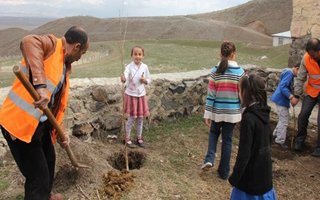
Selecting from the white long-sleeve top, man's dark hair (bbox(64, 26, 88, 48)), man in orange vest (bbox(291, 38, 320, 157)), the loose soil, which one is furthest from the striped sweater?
man's dark hair (bbox(64, 26, 88, 48))

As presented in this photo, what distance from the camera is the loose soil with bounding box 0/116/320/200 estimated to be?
3828 millimetres

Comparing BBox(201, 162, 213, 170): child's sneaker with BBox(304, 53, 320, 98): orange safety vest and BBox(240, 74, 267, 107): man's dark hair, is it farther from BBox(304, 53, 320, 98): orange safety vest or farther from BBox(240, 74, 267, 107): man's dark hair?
BBox(304, 53, 320, 98): orange safety vest

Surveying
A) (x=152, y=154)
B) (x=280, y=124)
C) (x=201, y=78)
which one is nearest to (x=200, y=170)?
(x=152, y=154)

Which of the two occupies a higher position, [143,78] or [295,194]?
[143,78]

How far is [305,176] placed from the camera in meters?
4.68

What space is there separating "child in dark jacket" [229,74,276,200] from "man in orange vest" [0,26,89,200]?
127cm

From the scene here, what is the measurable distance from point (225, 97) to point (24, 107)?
6.95 feet

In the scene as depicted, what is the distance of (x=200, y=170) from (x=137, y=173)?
2.50 ft

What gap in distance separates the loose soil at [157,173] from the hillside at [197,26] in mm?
20533

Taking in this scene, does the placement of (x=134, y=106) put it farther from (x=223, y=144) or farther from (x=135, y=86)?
(x=223, y=144)

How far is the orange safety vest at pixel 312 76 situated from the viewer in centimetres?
533

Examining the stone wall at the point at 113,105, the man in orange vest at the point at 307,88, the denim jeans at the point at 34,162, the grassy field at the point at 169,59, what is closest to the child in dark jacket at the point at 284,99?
the man in orange vest at the point at 307,88

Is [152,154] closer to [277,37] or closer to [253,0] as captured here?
[277,37]

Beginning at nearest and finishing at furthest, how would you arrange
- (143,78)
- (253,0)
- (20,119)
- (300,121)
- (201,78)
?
1. (20,119)
2. (143,78)
3. (300,121)
4. (201,78)
5. (253,0)
